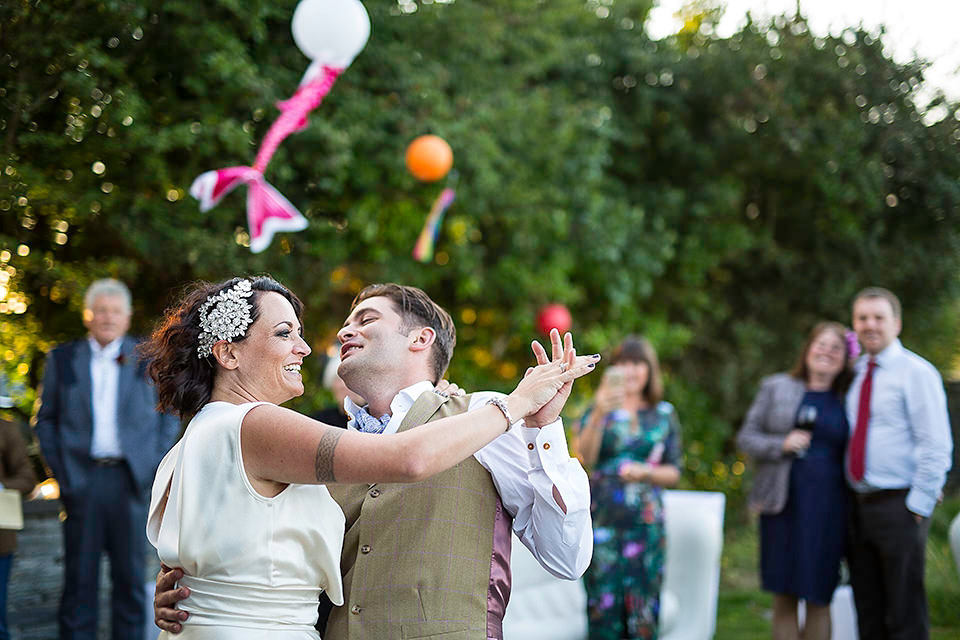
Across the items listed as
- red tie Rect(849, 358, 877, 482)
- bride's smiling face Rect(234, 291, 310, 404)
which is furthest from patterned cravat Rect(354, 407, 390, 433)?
red tie Rect(849, 358, 877, 482)

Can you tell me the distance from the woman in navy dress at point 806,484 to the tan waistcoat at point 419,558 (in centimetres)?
280

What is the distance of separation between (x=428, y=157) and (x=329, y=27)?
147 cm

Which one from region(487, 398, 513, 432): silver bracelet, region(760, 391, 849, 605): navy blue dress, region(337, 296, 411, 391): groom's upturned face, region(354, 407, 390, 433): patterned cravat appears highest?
region(337, 296, 411, 391): groom's upturned face

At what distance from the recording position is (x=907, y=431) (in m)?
4.29

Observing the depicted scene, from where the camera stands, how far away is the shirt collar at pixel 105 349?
13.9 ft

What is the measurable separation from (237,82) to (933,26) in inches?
190

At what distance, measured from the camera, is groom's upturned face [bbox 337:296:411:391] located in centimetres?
229

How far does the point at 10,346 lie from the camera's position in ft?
13.2

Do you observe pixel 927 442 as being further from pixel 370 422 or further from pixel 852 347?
pixel 370 422

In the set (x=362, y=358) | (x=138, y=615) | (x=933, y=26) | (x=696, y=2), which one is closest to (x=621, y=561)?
(x=138, y=615)

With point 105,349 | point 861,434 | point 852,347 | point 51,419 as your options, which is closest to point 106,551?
point 51,419

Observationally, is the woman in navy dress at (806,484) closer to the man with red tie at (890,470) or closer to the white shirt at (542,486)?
the man with red tie at (890,470)

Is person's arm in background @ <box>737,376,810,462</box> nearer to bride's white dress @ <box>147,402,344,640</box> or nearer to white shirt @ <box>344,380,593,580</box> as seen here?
white shirt @ <box>344,380,593,580</box>

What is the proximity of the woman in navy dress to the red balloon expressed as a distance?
2.46m
